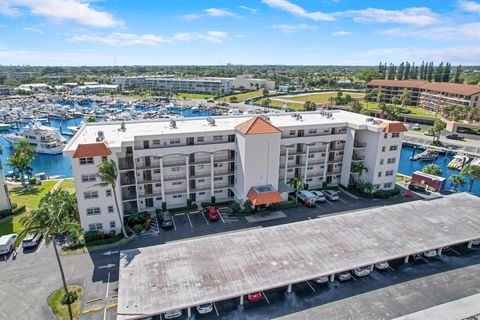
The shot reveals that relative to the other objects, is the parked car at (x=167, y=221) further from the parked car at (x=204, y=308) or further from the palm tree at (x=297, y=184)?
the palm tree at (x=297, y=184)

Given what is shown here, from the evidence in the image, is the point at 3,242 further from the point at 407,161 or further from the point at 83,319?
the point at 407,161

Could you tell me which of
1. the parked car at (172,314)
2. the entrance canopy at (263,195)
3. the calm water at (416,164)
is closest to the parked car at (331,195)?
the entrance canopy at (263,195)

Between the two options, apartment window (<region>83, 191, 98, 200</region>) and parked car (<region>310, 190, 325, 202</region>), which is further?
parked car (<region>310, 190, 325, 202</region>)

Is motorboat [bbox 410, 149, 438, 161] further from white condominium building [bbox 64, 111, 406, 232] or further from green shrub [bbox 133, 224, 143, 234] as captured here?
green shrub [bbox 133, 224, 143, 234]

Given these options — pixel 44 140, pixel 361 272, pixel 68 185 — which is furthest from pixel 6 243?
pixel 44 140

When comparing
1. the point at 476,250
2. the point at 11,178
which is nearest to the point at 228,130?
the point at 476,250

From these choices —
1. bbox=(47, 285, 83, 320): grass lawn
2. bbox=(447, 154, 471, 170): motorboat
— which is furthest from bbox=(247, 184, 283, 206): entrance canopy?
bbox=(447, 154, 471, 170): motorboat
